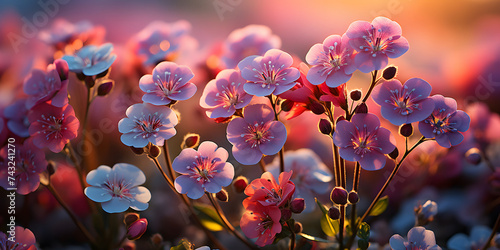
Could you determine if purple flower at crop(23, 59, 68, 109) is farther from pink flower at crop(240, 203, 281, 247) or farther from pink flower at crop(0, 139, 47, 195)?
pink flower at crop(240, 203, 281, 247)

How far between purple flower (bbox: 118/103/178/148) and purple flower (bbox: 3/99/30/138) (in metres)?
0.26

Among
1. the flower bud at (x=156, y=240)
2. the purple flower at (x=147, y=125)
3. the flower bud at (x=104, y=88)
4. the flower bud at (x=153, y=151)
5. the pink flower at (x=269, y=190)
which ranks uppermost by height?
the flower bud at (x=104, y=88)

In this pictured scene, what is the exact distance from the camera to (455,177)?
3.57 ft

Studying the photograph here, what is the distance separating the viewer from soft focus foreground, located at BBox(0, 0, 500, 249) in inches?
23.3

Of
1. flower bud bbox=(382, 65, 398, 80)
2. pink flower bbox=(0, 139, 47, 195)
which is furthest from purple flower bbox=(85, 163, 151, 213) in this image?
flower bud bbox=(382, 65, 398, 80)

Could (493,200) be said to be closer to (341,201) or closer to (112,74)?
(341,201)

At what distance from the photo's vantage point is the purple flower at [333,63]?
575 mm

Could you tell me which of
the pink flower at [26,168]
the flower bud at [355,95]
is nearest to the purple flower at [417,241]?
the flower bud at [355,95]

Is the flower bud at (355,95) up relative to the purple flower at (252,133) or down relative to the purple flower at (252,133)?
up

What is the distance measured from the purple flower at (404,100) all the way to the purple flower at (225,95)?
0.20 m

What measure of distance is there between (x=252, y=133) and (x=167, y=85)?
6.3 inches

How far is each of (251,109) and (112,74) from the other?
70 centimetres

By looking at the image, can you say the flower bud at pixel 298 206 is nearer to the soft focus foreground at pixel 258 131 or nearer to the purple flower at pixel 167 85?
the soft focus foreground at pixel 258 131

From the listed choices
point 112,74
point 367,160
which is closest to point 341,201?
point 367,160
